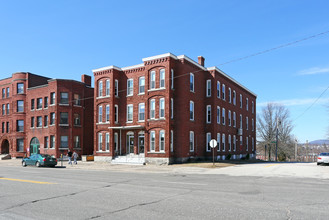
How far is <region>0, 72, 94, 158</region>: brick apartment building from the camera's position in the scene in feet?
133

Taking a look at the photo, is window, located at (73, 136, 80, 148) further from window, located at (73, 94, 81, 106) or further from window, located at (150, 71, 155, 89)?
window, located at (150, 71, 155, 89)

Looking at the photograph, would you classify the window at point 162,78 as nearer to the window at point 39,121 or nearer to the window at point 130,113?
the window at point 130,113

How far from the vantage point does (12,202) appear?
941 centimetres

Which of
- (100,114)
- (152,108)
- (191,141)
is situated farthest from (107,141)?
(191,141)

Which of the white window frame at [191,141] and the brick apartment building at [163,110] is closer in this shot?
the brick apartment building at [163,110]

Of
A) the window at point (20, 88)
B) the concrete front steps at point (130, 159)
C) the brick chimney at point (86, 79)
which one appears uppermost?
the brick chimney at point (86, 79)

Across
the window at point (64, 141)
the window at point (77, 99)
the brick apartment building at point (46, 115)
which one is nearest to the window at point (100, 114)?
the brick apartment building at point (46, 115)

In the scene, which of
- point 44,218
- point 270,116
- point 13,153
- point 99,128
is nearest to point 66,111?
point 99,128

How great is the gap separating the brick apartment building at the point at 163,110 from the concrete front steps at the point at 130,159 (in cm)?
56

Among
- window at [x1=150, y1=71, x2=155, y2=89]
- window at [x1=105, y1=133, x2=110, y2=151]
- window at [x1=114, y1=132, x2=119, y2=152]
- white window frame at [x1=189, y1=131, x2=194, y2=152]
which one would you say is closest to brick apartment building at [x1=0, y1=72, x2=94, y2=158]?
window at [x1=105, y1=133, x2=110, y2=151]

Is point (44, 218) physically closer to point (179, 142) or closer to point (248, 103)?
point (179, 142)

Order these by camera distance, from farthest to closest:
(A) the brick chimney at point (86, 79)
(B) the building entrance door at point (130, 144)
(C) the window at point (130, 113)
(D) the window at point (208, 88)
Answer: (A) the brick chimney at point (86, 79)
(D) the window at point (208, 88)
(C) the window at point (130, 113)
(B) the building entrance door at point (130, 144)

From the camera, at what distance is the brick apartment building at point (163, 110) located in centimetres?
3029

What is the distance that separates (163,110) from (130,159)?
6583 millimetres
